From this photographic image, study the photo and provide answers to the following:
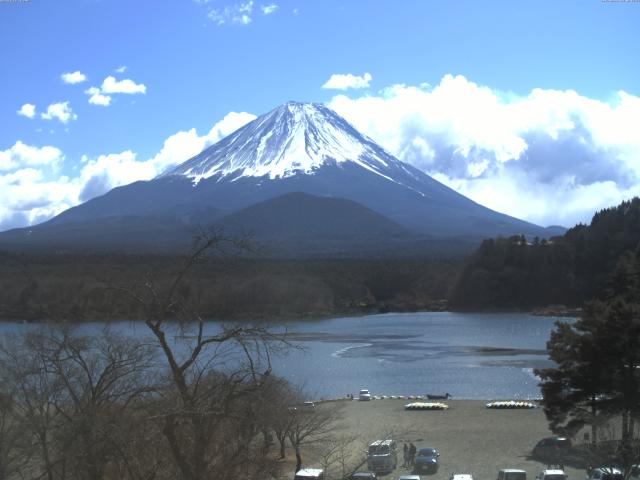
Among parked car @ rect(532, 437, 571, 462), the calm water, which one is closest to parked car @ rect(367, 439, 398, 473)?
parked car @ rect(532, 437, 571, 462)

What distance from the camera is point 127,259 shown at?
5791 centimetres

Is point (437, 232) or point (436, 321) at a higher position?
point (437, 232)

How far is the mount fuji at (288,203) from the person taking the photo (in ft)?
334

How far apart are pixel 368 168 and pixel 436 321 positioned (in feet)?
311

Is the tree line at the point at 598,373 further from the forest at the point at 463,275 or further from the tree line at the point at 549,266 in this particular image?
the tree line at the point at 549,266

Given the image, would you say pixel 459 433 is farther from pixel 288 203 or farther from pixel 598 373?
pixel 288 203

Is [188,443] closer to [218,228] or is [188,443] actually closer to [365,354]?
[218,228]

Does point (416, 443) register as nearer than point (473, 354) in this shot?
Yes

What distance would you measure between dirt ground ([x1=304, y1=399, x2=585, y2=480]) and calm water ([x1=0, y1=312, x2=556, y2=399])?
79.6 inches

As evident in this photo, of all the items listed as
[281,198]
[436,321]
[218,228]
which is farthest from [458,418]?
[281,198]

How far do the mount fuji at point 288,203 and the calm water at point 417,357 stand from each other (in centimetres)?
3762

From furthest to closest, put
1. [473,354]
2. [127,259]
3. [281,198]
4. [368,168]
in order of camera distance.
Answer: [368,168] < [281,198] < [127,259] < [473,354]

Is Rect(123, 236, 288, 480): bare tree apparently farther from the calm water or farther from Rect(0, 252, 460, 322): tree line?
Rect(0, 252, 460, 322): tree line

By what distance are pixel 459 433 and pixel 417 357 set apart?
55.4ft
